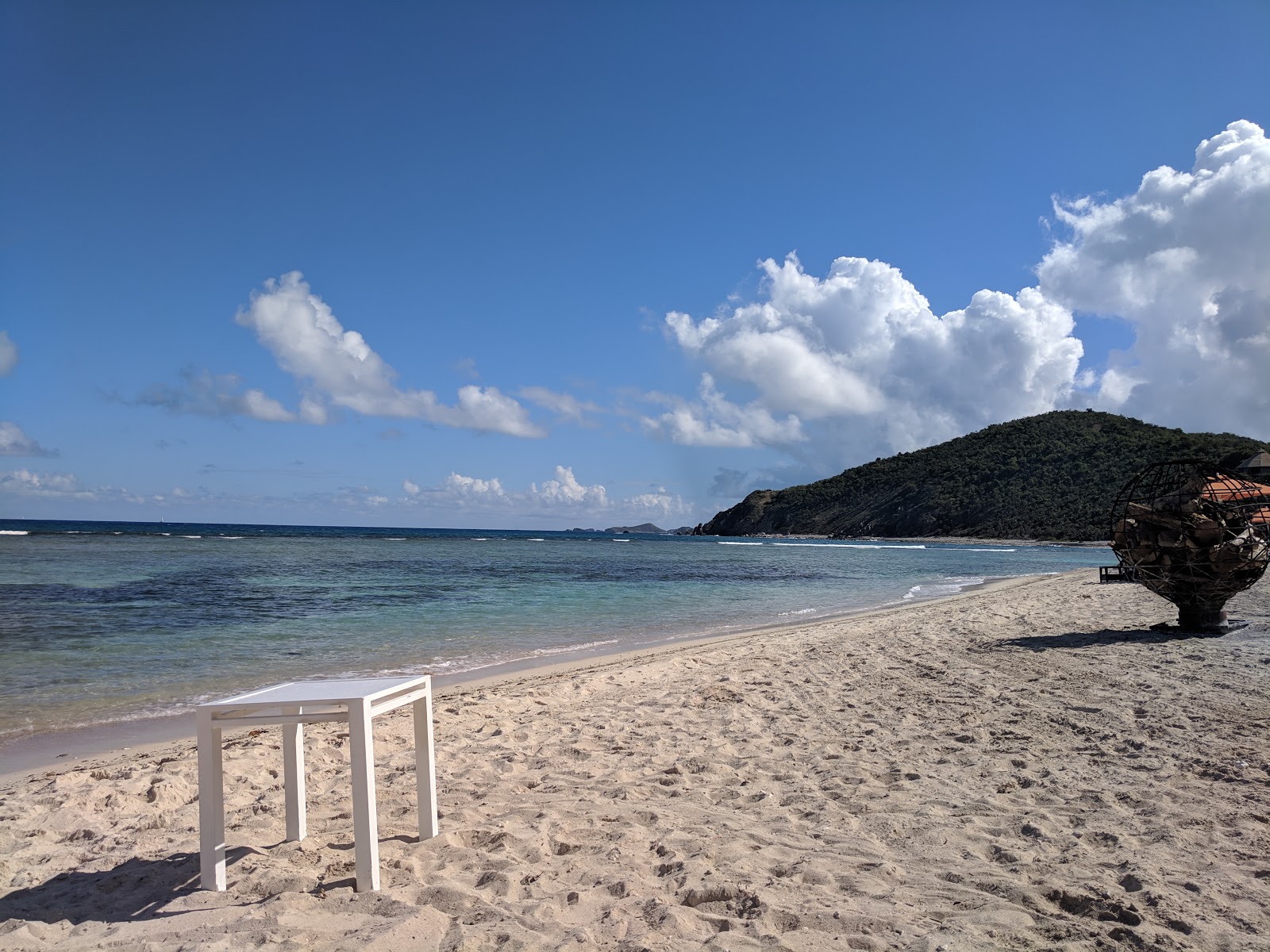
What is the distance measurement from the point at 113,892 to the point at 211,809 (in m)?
0.69

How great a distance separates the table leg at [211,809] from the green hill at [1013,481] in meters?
69.4

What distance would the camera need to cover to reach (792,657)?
9.11 m

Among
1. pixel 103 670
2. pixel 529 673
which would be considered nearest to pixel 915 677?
pixel 529 673

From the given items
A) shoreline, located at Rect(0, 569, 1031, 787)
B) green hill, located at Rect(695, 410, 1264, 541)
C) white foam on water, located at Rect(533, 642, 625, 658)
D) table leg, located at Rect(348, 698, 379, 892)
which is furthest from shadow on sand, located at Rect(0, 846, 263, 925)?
green hill, located at Rect(695, 410, 1264, 541)

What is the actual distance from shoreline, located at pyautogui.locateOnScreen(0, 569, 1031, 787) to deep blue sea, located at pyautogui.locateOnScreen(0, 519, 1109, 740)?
27 cm

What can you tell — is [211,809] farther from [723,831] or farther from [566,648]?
[566,648]

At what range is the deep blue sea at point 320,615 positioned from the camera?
8734mm

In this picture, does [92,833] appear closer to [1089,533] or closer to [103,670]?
[103,670]

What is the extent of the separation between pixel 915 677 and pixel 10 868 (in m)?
7.05

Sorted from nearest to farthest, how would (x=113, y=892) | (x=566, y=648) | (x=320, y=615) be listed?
(x=113, y=892), (x=566, y=648), (x=320, y=615)

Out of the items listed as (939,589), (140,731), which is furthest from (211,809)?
(939,589)

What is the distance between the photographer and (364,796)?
2998 millimetres

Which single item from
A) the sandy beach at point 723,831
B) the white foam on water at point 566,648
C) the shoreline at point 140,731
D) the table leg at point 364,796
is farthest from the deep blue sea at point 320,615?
the table leg at point 364,796

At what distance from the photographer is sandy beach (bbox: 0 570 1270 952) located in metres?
2.80
